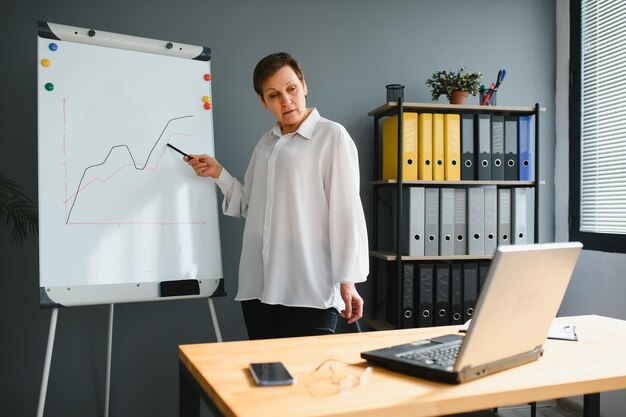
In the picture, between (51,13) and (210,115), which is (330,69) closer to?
(210,115)

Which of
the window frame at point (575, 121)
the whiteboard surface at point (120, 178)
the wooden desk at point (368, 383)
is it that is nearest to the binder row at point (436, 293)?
the window frame at point (575, 121)

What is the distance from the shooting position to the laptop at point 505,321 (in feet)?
3.17

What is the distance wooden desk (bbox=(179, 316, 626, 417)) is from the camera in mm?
942

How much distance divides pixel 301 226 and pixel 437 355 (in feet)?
2.84

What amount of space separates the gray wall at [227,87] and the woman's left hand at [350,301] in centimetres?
102

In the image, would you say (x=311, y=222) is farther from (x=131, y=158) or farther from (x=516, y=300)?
(x=516, y=300)

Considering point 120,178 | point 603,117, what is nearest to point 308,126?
point 120,178

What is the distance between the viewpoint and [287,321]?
1.95m

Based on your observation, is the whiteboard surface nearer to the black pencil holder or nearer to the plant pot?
Result: the black pencil holder

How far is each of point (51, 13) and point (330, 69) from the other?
4.36 ft

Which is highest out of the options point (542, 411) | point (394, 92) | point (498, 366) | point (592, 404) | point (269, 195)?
point (394, 92)

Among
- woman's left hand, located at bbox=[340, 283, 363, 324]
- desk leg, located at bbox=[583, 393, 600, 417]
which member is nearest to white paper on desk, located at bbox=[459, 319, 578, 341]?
desk leg, located at bbox=[583, 393, 600, 417]

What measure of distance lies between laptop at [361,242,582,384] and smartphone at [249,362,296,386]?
0.20m

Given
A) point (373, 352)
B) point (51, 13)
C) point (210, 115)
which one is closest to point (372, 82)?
point (210, 115)
